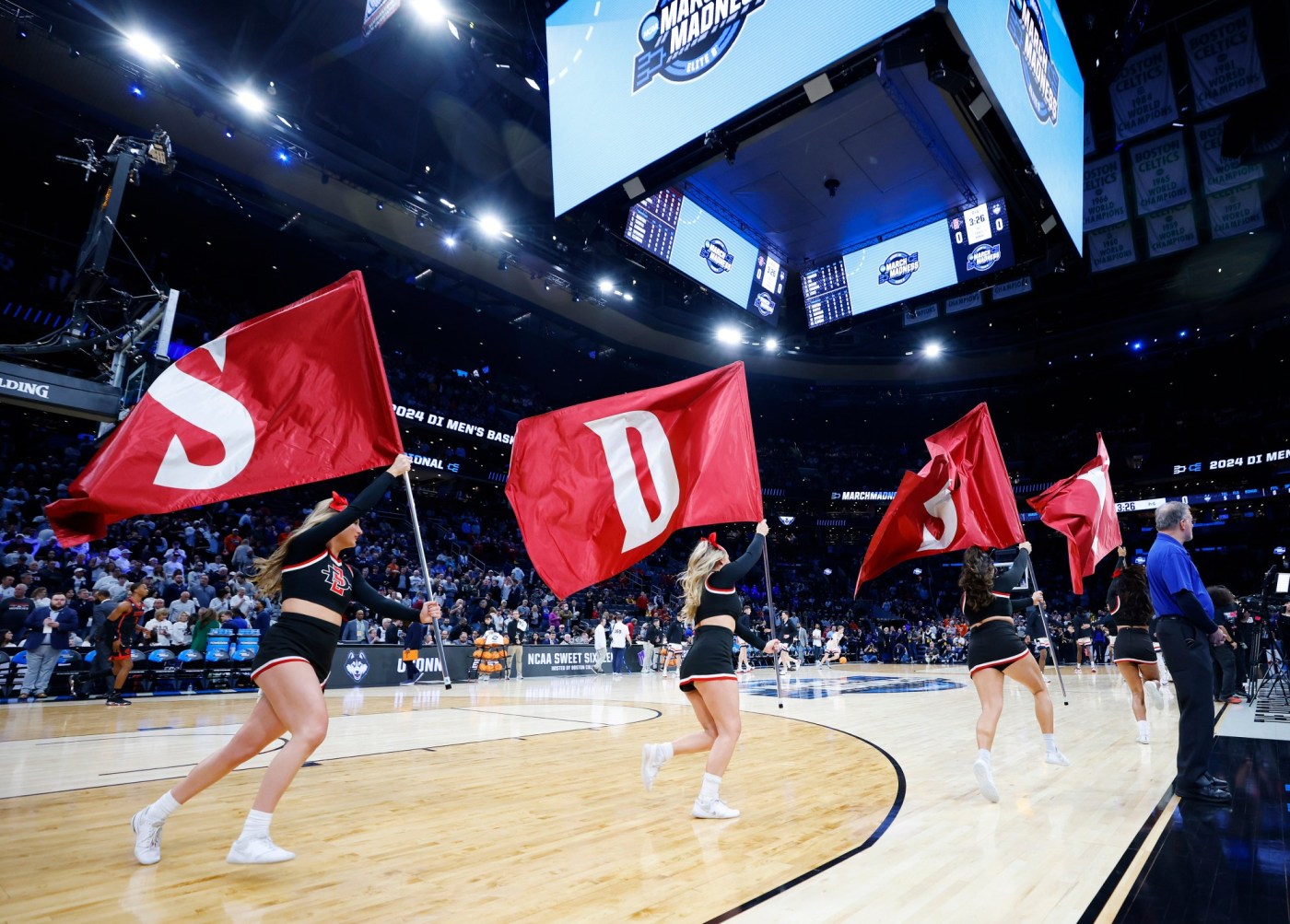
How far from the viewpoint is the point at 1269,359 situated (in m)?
29.6

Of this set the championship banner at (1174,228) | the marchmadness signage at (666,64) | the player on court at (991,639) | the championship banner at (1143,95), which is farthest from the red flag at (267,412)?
the championship banner at (1174,228)

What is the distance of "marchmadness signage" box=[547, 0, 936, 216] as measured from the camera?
338 inches

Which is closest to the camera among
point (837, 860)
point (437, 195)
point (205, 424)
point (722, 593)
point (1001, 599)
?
point (837, 860)

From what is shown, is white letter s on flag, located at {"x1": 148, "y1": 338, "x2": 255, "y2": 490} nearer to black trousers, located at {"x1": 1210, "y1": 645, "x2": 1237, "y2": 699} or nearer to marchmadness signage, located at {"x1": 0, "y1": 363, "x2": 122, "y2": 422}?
marchmadness signage, located at {"x1": 0, "y1": 363, "x2": 122, "y2": 422}

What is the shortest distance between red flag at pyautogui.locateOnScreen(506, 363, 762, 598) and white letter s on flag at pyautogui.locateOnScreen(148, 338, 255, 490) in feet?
5.48

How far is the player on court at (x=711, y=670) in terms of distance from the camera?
13.9ft

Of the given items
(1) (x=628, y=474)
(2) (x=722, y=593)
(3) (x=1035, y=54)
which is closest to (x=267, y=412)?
(1) (x=628, y=474)

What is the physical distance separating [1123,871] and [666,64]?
9.94m

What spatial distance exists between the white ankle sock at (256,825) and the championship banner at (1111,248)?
22.7 meters

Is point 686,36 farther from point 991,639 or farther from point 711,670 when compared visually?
point 711,670

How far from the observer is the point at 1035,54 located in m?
10.5

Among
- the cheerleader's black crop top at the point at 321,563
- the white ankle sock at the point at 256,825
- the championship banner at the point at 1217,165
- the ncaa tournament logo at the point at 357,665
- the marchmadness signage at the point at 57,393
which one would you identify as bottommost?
the white ankle sock at the point at 256,825

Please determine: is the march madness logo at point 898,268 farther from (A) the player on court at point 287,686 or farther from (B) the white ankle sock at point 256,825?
(B) the white ankle sock at point 256,825

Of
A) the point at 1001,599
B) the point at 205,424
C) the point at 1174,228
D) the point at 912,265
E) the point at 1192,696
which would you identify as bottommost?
the point at 1192,696
